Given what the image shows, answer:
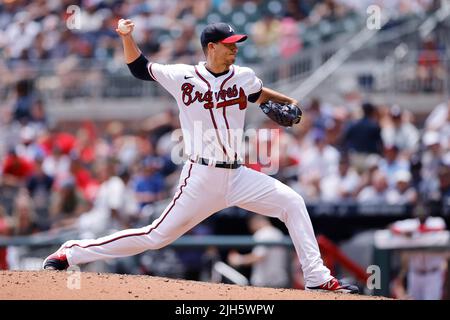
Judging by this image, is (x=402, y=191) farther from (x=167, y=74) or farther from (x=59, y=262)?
(x=59, y=262)

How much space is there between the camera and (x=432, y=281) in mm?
9617

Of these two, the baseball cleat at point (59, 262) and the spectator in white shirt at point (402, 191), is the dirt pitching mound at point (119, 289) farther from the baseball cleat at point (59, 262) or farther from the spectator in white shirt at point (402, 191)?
the spectator in white shirt at point (402, 191)

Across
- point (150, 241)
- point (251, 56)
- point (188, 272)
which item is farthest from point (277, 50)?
point (150, 241)

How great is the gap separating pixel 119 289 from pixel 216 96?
51.8 inches

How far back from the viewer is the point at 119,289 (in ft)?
20.7

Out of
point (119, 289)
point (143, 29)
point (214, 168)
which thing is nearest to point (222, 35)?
point (214, 168)

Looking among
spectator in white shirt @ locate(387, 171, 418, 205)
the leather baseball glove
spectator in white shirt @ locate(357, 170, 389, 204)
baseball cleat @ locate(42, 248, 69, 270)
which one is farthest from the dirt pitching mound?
spectator in white shirt @ locate(357, 170, 389, 204)

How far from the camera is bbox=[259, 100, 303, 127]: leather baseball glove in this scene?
6672 mm

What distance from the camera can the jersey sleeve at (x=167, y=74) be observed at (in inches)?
259

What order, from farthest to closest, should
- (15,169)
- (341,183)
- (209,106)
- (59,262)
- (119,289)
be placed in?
1. (15,169)
2. (341,183)
3. (59,262)
4. (209,106)
5. (119,289)

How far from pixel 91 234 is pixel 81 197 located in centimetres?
150

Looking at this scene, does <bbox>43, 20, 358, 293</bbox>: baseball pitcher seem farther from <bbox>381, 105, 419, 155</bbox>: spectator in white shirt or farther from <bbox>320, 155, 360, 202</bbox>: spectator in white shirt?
<bbox>381, 105, 419, 155</bbox>: spectator in white shirt

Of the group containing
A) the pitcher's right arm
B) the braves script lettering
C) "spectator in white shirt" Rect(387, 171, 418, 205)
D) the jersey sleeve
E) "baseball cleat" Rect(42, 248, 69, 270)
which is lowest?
"baseball cleat" Rect(42, 248, 69, 270)

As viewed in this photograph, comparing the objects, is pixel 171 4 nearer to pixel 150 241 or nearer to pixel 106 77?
pixel 106 77
